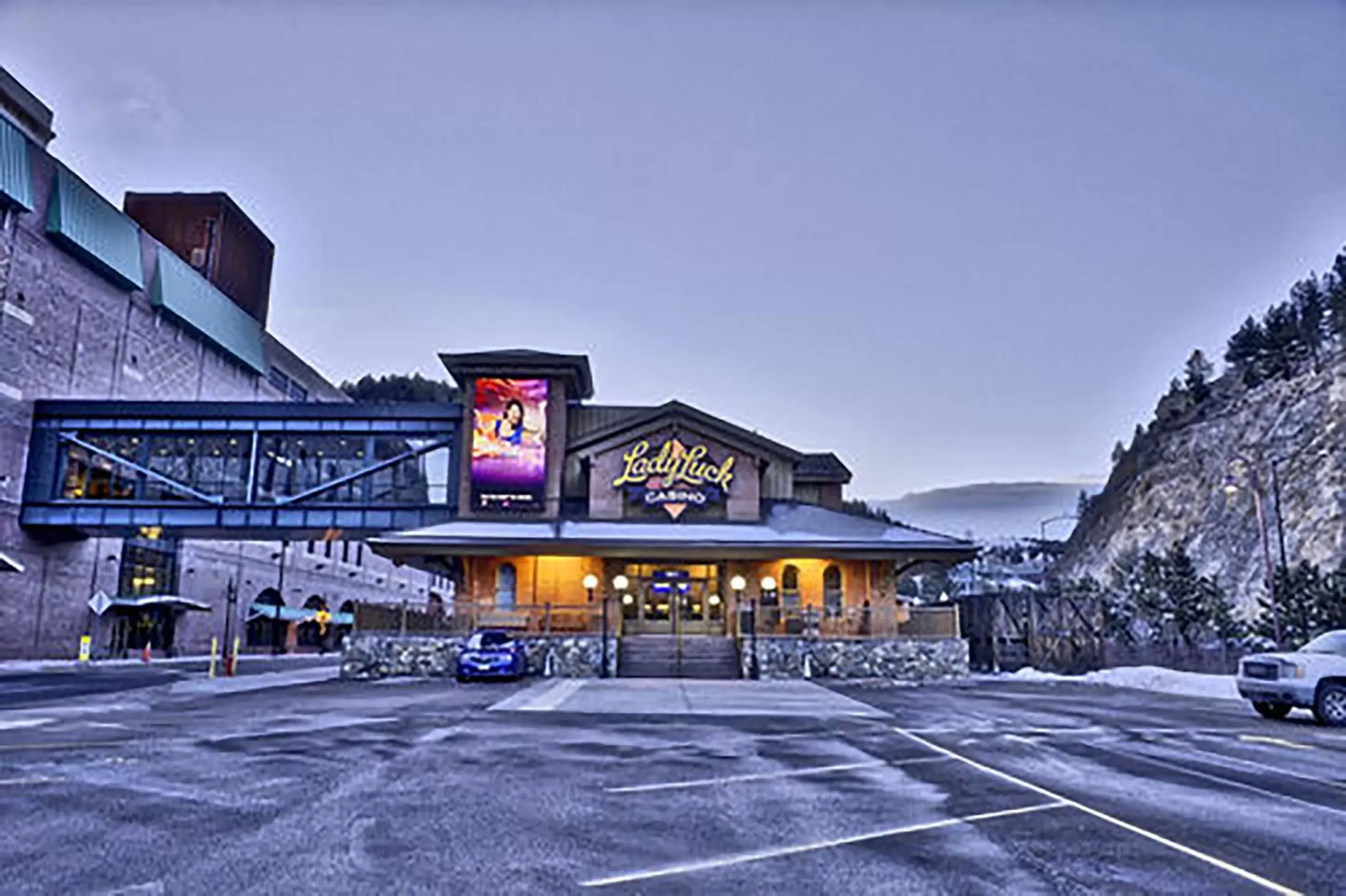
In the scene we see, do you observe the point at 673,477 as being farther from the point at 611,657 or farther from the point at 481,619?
the point at 481,619

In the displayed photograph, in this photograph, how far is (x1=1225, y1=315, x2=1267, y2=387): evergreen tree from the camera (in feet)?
297

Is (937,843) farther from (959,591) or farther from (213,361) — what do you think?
(959,591)

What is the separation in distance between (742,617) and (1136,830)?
923 inches

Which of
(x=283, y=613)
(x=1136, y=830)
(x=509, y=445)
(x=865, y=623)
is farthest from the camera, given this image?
(x=283, y=613)

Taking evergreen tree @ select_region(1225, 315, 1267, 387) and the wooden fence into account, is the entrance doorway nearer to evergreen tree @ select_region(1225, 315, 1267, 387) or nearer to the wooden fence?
the wooden fence

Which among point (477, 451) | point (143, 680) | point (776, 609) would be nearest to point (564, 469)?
point (477, 451)

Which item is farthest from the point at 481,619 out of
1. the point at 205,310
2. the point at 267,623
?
the point at 267,623

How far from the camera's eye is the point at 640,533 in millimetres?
32031

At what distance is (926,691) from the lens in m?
24.2

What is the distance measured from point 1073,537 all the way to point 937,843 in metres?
123

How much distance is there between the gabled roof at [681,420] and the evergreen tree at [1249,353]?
78.4m

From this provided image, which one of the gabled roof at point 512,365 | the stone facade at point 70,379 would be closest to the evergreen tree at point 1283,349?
the gabled roof at point 512,365

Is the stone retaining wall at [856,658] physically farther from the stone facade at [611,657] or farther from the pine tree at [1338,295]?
the pine tree at [1338,295]

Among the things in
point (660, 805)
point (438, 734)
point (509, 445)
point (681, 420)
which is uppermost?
point (681, 420)
